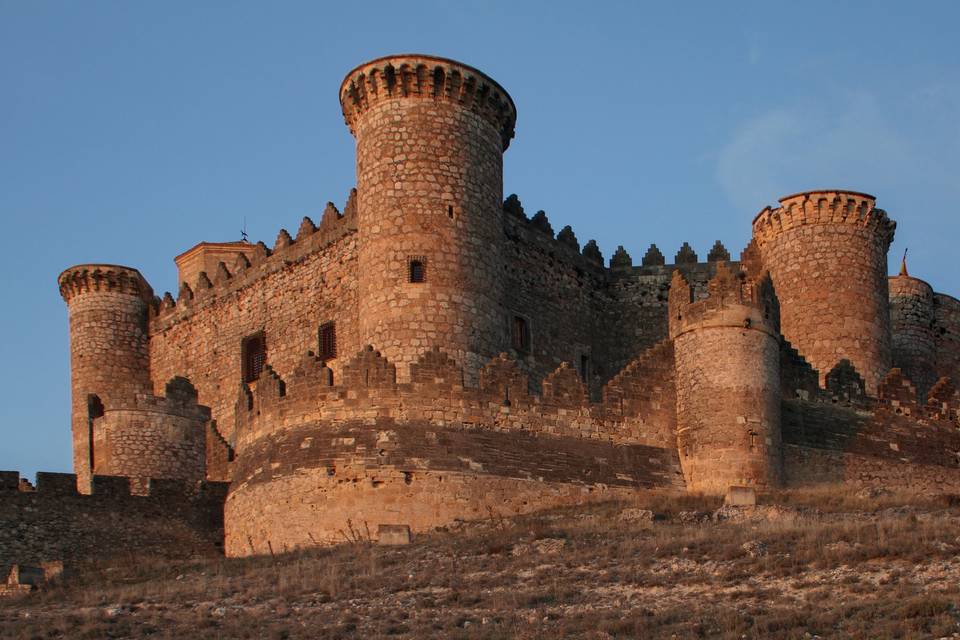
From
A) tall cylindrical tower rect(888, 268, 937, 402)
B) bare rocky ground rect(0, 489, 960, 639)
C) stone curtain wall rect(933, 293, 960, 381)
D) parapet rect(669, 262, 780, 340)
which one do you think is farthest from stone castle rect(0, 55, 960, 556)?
bare rocky ground rect(0, 489, 960, 639)

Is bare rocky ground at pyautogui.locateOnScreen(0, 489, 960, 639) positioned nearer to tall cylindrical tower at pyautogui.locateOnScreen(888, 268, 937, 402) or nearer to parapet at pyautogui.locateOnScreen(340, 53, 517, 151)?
parapet at pyautogui.locateOnScreen(340, 53, 517, 151)

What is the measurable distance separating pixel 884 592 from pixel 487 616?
5.36 meters

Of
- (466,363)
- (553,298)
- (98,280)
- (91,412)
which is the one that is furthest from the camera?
(98,280)

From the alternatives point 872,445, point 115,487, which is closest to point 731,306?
point 872,445

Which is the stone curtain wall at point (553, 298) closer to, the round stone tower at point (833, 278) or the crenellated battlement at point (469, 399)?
the crenellated battlement at point (469, 399)

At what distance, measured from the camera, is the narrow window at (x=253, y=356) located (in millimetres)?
47656

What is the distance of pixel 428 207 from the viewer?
40.2 metres

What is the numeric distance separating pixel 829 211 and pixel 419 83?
36.2 feet

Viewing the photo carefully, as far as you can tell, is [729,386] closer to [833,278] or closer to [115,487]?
[833,278]

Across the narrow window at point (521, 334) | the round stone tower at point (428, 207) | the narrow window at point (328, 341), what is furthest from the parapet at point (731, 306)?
the narrow window at point (328, 341)

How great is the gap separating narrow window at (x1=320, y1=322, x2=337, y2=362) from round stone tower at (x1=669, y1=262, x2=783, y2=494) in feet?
31.5

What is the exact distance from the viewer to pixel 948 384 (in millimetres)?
43375

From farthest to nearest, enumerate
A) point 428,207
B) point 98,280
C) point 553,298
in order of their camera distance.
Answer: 1. point 98,280
2. point 553,298
3. point 428,207

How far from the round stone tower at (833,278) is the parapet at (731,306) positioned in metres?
6.24
